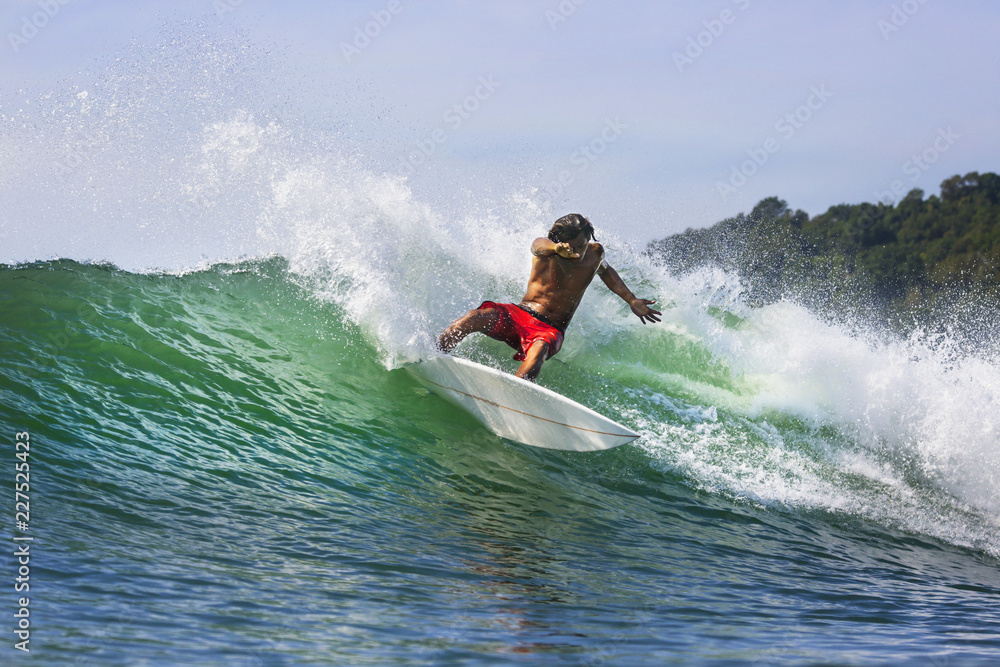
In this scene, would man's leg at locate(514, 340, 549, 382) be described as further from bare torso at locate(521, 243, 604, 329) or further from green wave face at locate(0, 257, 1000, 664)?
green wave face at locate(0, 257, 1000, 664)

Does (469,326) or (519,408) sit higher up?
(469,326)

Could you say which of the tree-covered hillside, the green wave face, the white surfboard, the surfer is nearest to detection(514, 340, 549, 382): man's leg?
the surfer

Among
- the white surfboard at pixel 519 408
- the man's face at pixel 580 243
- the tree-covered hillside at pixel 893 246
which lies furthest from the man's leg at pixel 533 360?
the tree-covered hillside at pixel 893 246

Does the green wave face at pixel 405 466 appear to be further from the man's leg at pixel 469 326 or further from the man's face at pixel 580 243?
→ the man's face at pixel 580 243

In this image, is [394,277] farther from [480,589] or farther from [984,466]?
[984,466]

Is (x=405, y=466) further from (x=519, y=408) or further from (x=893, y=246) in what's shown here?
(x=893, y=246)

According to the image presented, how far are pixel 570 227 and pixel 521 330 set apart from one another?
97 centimetres

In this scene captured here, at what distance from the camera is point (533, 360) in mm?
6402

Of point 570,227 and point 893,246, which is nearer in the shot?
point 570,227

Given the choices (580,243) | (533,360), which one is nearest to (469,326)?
(533,360)

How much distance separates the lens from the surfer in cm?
668

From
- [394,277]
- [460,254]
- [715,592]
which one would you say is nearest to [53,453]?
[394,277]

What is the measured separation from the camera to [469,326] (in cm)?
670

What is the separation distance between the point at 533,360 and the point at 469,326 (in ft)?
2.19
